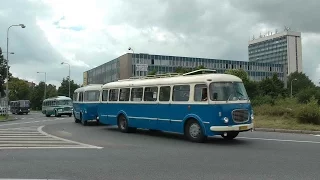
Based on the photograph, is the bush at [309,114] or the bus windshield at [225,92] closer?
the bus windshield at [225,92]

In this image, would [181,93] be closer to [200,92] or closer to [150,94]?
[200,92]

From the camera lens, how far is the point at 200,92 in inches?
537

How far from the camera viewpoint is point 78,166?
29.6 ft

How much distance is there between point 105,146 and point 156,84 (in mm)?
4149

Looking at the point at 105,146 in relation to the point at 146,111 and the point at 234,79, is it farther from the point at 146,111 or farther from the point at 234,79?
the point at 234,79

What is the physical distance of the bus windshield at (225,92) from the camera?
13.1 m

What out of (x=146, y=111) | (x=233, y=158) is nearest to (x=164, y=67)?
(x=146, y=111)

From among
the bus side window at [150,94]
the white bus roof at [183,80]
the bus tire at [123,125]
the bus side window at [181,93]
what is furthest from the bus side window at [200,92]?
the bus tire at [123,125]

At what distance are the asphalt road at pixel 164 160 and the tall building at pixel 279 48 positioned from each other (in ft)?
399

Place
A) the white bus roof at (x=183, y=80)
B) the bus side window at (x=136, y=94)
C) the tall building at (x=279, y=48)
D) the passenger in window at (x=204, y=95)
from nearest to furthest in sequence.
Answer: the passenger in window at (x=204, y=95) < the white bus roof at (x=183, y=80) < the bus side window at (x=136, y=94) < the tall building at (x=279, y=48)

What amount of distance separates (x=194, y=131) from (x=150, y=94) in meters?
3.40

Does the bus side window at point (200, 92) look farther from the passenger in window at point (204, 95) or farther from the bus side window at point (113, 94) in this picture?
the bus side window at point (113, 94)

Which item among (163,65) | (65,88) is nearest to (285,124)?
(65,88)

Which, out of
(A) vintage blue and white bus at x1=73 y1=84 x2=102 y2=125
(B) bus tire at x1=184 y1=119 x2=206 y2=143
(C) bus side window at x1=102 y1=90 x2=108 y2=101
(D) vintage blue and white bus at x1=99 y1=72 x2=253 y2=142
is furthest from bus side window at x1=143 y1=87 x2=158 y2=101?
(A) vintage blue and white bus at x1=73 y1=84 x2=102 y2=125
